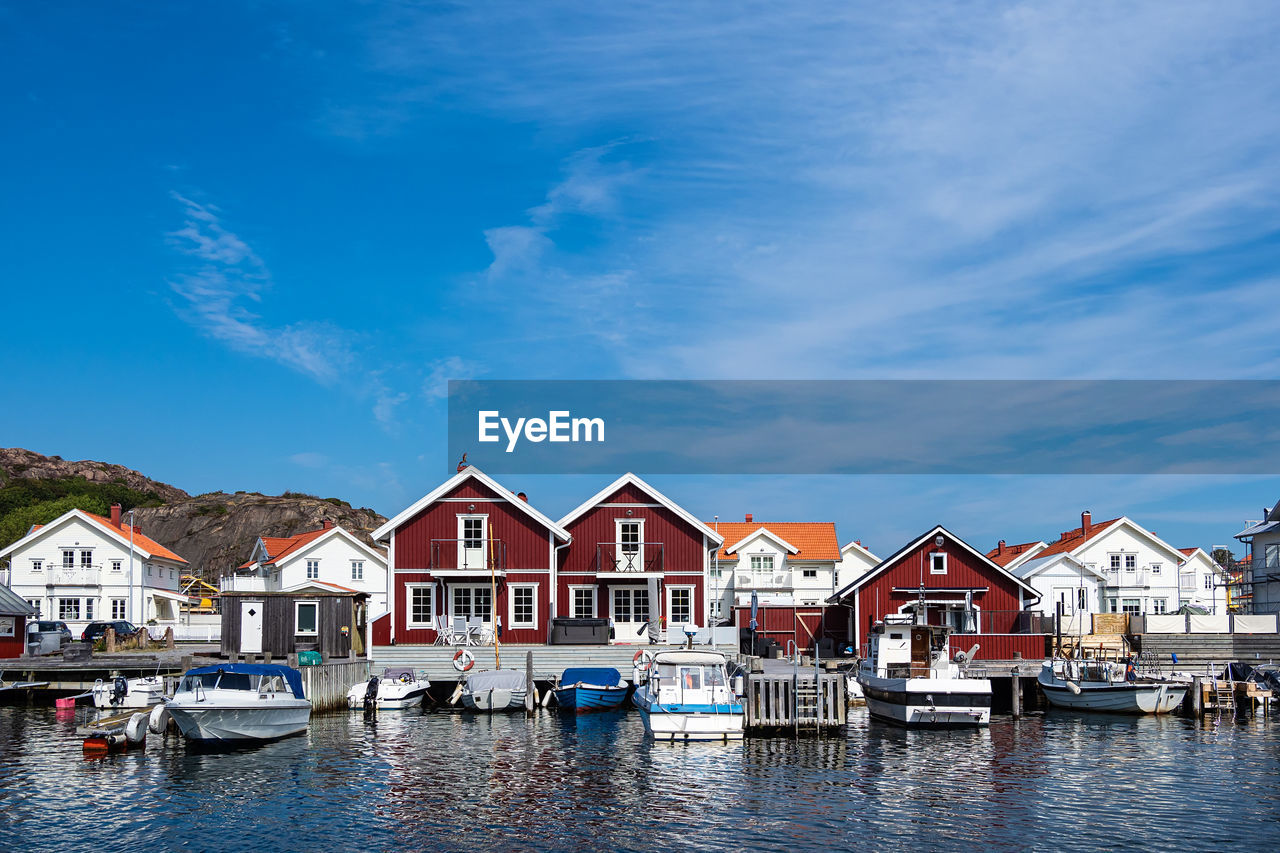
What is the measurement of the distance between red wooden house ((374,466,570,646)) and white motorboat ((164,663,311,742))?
1720 cm

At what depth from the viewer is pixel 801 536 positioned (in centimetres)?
8775

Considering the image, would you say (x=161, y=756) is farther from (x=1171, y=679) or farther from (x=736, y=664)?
(x=1171, y=679)

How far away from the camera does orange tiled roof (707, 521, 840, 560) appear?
84938mm

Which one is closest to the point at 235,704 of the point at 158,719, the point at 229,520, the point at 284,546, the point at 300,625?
the point at 158,719

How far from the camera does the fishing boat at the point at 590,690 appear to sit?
1804 inches

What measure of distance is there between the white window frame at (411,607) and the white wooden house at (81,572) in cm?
3108

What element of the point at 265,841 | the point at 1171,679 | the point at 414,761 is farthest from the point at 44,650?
the point at 1171,679

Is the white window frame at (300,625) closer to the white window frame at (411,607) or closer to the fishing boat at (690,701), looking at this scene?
the white window frame at (411,607)

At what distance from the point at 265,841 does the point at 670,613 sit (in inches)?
1351

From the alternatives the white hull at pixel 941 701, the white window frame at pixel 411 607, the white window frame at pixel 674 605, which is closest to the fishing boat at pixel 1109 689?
the white hull at pixel 941 701

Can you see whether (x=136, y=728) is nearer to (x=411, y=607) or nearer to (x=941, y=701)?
(x=411, y=607)

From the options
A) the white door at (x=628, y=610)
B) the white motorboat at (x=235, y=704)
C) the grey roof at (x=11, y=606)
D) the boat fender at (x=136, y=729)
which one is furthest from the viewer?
the grey roof at (x=11, y=606)

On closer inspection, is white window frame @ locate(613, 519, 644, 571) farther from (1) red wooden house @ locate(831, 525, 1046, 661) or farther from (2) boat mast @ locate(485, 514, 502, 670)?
(1) red wooden house @ locate(831, 525, 1046, 661)

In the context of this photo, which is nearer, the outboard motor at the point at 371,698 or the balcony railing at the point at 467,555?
the outboard motor at the point at 371,698
